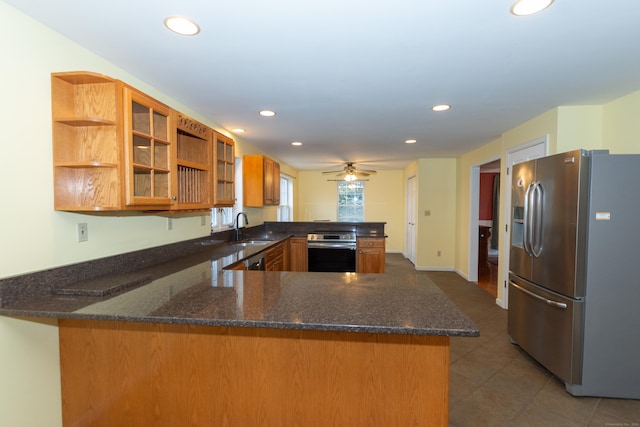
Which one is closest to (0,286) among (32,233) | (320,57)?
(32,233)

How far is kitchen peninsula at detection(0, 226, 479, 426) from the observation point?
1.31 m

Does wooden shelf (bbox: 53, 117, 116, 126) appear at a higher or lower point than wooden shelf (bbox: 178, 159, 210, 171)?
higher

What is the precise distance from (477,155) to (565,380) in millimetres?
3608

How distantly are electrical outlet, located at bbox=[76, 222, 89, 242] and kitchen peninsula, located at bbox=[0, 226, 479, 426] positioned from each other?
20cm

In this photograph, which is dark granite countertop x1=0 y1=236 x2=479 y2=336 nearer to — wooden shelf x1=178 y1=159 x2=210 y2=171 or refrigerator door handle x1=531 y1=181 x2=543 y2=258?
wooden shelf x1=178 y1=159 x2=210 y2=171

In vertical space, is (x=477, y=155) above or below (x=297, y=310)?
above

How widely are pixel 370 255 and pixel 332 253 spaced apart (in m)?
0.60

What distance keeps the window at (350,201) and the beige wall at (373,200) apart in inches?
5.2

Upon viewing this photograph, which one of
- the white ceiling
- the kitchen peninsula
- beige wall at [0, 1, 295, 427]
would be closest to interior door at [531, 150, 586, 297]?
the white ceiling

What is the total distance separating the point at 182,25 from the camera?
5.03 ft

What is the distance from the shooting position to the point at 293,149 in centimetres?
497

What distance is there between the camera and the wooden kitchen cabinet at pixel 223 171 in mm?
2697

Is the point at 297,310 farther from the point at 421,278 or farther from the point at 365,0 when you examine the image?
the point at 365,0

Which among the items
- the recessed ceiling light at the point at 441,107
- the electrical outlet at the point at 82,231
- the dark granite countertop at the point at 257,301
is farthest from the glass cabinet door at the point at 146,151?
the recessed ceiling light at the point at 441,107
